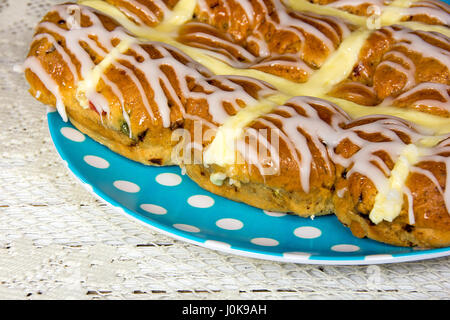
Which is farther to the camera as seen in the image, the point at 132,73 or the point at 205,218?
the point at 132,73

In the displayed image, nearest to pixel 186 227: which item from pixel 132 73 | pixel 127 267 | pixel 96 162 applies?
pixel 127 267

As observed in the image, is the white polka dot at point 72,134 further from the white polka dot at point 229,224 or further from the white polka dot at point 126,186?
the white polka dot at point 229,224

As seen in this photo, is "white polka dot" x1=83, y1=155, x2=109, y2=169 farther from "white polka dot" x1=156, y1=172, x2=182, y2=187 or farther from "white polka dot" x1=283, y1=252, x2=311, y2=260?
"white polka dot" x1=283, y1=252, x2=311, y2=260

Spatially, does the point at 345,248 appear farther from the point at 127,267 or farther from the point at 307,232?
the point at 127,267

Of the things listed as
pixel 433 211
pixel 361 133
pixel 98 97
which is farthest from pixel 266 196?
pixel 98 97

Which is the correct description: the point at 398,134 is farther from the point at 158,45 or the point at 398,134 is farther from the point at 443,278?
the point at 158,45

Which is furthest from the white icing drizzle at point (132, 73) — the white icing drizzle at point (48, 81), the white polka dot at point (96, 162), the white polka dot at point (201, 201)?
the white polka dot at point (201, 201)

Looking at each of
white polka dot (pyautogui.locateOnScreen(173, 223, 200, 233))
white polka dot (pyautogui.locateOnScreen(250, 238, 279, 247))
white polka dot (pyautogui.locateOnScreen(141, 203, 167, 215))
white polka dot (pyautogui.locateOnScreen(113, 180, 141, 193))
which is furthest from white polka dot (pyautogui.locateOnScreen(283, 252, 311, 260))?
white polka dot (pyautogui.locateOnScreen(113, 180, 141, 193))

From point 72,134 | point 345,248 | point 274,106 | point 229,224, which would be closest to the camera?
point 345,248
